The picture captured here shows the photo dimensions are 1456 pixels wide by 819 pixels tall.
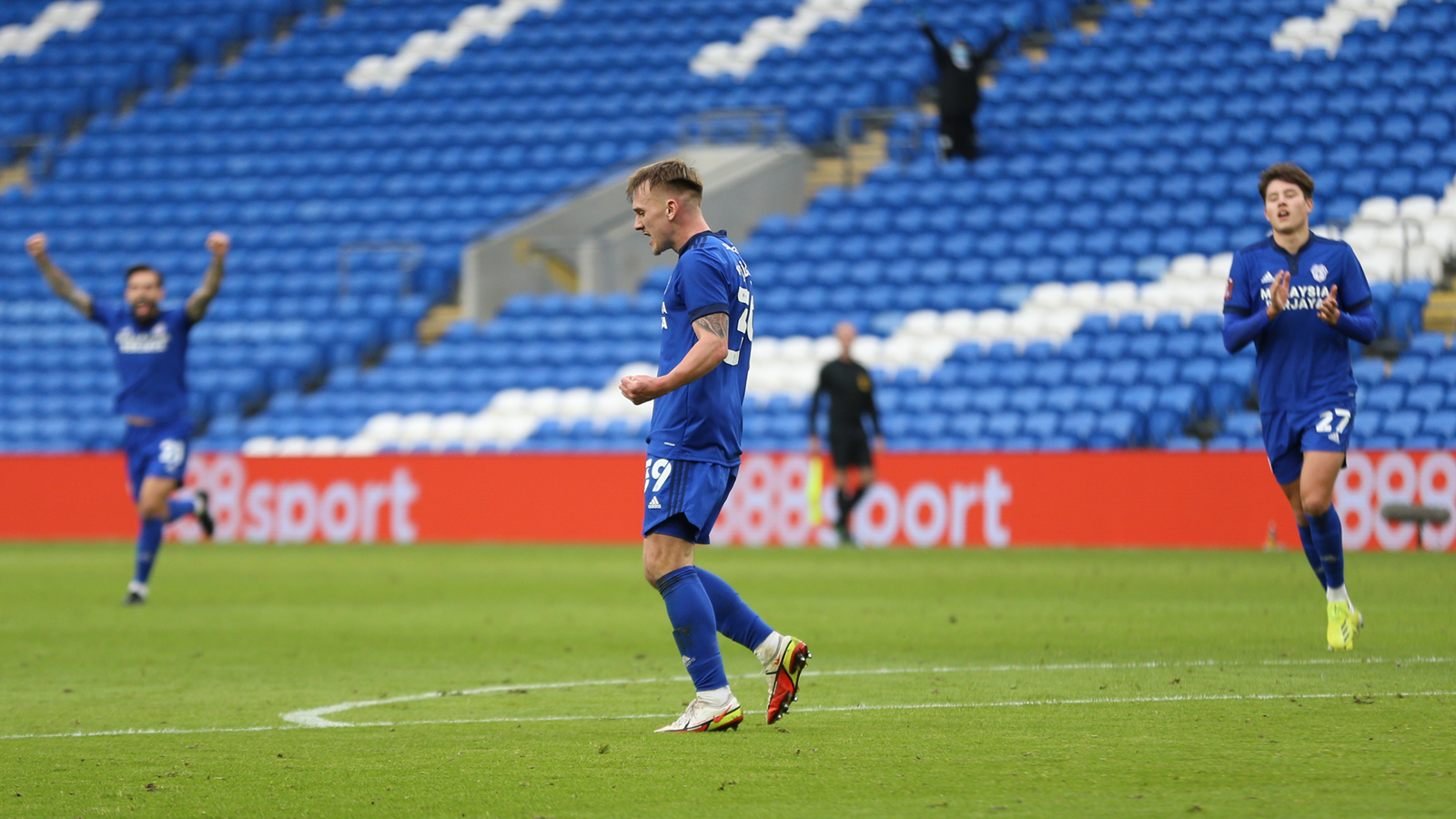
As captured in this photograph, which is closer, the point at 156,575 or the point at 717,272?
the point at 717,272

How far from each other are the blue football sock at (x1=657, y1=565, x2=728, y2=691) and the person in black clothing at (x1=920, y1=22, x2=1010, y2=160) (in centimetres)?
1753

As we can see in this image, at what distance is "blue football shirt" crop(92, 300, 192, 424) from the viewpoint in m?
12.3

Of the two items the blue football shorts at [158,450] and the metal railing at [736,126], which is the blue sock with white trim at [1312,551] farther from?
the metal railing at [736,126]

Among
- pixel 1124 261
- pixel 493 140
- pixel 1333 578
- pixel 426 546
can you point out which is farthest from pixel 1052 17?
pixel 1333 578

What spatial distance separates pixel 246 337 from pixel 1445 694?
20.6 m

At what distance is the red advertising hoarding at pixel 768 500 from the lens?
1609 cm

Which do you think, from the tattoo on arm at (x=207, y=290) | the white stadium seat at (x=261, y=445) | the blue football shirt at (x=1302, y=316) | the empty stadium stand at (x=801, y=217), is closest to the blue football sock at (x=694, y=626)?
the blue football shirt at (x=1302, y=316)

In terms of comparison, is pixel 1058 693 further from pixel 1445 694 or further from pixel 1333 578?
pixel 1333 578

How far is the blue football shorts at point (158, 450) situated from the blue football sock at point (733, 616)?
6912mm

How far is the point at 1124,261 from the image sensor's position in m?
20.8

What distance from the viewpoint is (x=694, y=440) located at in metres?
6.01

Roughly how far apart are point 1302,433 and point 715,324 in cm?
375

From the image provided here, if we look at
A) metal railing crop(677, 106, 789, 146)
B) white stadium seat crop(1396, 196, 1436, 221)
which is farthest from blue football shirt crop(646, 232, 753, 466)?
metal railing crop(677, 106, 789, 146)

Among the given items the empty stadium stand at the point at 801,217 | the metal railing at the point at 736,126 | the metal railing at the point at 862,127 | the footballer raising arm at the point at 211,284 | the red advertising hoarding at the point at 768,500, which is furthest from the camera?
the metal railing at the point at 736,126
